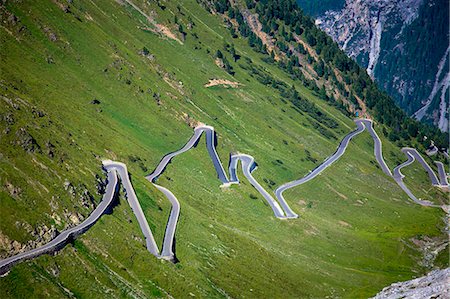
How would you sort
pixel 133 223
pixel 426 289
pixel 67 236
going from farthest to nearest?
pixel 133 223, pixel 67 236, pixel 426 289

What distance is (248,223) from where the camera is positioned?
167125 millimetres

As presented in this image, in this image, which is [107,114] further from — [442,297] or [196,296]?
[442,297]

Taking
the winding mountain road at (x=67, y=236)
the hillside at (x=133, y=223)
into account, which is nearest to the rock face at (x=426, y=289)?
the hillside at (x=133, y=223)

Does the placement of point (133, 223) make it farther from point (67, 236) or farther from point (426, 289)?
point (426, 289)

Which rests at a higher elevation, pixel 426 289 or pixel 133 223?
pixel 426 289

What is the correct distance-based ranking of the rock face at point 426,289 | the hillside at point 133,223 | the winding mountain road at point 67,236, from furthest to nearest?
1. the hillside at point 133,223
2. the winding mountain road at point 67,236
3. the rock face at point 426,289

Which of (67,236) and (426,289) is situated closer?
(426,289)

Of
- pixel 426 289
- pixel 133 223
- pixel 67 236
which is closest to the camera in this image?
pixel 426 289

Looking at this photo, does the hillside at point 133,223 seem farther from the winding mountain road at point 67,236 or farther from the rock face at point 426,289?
the rock face at point 426,289

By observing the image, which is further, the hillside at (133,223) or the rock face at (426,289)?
the hillside at (133,223)

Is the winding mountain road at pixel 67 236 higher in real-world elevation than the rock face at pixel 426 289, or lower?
lower

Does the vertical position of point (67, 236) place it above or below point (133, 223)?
below

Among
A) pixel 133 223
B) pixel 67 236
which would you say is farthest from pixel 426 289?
pixel 67 236

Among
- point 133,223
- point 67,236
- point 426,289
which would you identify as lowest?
point 67,236
